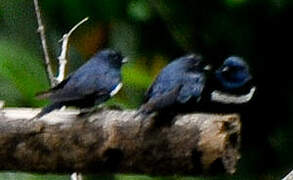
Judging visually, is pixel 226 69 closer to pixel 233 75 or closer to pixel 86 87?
pixel 233 75

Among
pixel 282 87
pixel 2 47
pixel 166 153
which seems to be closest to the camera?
pixel 166 153

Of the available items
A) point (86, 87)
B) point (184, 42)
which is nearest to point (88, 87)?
point (86, 87)

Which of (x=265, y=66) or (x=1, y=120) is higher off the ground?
(x=1, y=120)

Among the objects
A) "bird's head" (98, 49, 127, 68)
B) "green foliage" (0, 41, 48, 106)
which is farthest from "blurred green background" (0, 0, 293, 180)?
"bird's head" (98, 49, 127, 68)

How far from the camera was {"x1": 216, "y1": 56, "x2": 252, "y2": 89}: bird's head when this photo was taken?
177 inches

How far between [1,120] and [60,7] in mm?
1693

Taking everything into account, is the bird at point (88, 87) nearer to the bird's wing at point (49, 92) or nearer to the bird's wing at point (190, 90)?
the bird's wing at point (49, 92)

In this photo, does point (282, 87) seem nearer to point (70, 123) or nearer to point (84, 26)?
point (84, 26)

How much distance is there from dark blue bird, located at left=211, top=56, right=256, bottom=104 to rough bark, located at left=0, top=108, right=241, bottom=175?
1.60 feet

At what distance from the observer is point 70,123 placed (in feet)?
13.2

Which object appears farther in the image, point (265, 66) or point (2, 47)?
point (265, 66)

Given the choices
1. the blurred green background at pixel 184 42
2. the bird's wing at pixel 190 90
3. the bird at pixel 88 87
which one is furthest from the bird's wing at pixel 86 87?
the blurred green background at pixel 184 42

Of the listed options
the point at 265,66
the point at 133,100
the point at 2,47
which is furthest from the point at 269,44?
the point at 2,47

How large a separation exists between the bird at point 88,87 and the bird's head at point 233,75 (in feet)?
1.12
